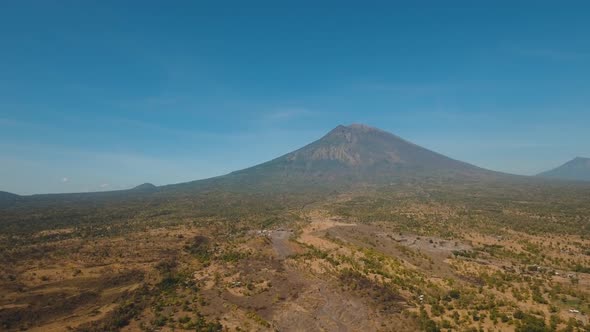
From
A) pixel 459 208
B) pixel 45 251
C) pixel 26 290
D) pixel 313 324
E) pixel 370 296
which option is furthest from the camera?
pixel 459 208

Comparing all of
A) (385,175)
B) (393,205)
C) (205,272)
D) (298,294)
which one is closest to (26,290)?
(205,272)

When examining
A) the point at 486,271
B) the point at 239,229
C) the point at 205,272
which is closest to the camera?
the point at 486,271

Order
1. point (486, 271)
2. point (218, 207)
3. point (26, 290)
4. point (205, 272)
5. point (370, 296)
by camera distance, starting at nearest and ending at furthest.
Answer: point (370, 296)
point (26, 290)
point (486, 271)
point (205, 272)
point (218, 207)

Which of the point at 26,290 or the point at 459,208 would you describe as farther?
the point at 459,208

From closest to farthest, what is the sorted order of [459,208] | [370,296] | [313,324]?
[313,324] → [370,296] → [459,208]

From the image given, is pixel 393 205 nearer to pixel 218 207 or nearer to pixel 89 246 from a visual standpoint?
pixel 218 207

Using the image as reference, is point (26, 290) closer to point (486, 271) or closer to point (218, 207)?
point (486, 271)

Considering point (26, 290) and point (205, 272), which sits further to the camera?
point (205, 272)

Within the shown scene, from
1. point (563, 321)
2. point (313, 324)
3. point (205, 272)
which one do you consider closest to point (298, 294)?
point (313, 324)

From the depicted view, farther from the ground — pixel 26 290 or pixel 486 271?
pixel 26 290
